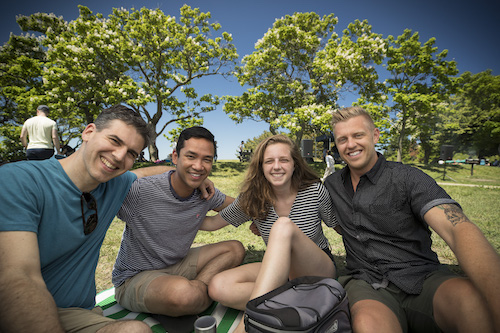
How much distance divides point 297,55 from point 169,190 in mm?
17392

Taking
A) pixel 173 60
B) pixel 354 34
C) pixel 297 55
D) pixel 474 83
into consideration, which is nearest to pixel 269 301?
pixel 173 60

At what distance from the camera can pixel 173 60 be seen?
15812 mm

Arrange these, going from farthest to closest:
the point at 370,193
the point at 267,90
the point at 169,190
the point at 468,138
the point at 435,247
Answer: the point at 468,138
the point at 267,90
the point at 435,247
the point at 169,190
the point at 370,193

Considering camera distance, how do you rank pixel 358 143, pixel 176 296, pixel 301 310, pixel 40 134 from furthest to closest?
pixel 40 134 → pixel 358 143 → pixel 176 296 → pixel 301 310

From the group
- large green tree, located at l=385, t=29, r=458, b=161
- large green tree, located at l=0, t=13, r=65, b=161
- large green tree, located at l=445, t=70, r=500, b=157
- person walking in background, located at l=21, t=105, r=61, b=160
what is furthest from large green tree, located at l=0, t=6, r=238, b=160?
large green tree, located at l=445, t=70, r=500, b=157

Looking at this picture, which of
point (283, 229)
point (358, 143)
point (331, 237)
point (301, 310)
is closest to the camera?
point (301, 310)

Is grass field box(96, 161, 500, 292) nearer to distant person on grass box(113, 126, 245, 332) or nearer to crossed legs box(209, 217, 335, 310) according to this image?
distant person on grass box(113, 126, 245, 332)

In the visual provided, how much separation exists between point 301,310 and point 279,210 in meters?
1.18

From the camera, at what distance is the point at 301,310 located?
1.53 meters

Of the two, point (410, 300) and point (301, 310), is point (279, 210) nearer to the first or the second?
point (301, 310)

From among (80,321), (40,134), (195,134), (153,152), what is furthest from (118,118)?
(153,152)

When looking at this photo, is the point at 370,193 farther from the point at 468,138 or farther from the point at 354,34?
the point at 468,138

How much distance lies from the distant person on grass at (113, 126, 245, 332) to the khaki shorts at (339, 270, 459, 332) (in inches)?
60.6

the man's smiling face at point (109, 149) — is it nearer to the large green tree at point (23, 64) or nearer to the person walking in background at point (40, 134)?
the person walking in background at point (40, 134)
